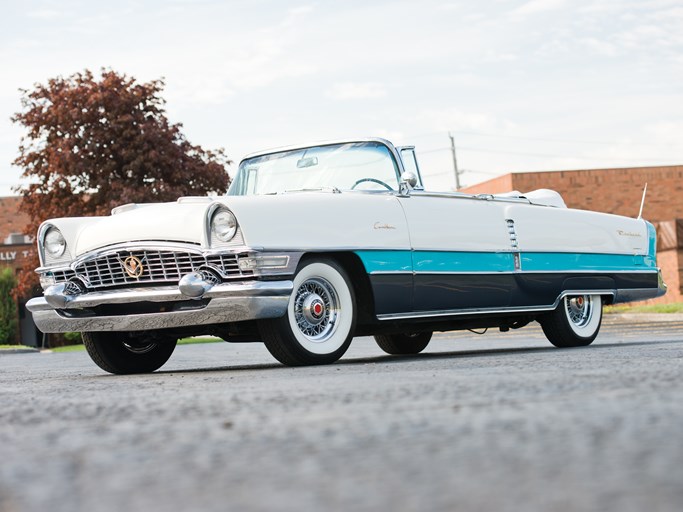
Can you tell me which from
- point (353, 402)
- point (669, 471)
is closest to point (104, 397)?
point (353, 402)

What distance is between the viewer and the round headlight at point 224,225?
705 cm

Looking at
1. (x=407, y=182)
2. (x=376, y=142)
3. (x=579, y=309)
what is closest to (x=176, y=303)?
(x=407, y=182)

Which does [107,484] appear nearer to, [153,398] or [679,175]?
[153,398]

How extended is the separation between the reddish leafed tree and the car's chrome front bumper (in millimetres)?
20826

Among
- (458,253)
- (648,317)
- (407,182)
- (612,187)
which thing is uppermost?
(612,187)

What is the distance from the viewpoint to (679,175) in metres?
41.8

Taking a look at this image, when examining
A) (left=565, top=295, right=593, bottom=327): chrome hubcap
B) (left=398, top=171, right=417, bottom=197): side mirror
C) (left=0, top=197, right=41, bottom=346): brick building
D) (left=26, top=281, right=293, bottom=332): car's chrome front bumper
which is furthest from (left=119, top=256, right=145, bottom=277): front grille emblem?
(left=0, top=197, right=41, bottom=346): brick building

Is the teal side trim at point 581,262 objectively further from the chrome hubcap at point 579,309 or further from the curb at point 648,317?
the curb at point 648,317

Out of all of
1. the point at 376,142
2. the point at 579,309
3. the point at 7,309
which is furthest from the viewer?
the point at 7,309

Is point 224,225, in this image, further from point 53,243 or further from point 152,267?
point 53,243

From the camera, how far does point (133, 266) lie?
7.36 m

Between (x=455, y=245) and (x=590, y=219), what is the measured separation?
2.04 meters

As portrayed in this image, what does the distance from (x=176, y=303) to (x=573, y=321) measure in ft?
13.2

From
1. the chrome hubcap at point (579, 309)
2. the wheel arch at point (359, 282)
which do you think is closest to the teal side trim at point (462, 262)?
the wheel arch at point (359, 282)
